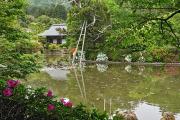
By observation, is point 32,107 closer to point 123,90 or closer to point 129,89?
point 123,90

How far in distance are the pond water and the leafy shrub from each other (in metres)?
8.24

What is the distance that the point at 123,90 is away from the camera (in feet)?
61.3

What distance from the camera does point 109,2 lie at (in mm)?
6629

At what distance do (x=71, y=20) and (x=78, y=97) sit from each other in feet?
70.2

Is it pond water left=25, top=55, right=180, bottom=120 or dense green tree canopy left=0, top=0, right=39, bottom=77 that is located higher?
dense green tree canopy left=0, top=0, right=39, bottom=77

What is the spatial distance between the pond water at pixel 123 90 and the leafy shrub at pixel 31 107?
8.24m

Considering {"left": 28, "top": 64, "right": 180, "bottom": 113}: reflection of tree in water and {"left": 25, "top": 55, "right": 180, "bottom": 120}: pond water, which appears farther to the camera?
{"left": 28, "top": 64, "right": 180, "bottom": 113}: reflection of tree in water

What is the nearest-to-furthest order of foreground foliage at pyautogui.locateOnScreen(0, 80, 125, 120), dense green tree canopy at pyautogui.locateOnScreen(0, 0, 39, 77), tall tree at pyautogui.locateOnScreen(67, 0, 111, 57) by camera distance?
foreground foliage at pyautogui.locateOnScreen(0, 80, 125, 120) < dense green tree canopy at pyautogui.locateOnScreen(0, 0, 39, 77) < tall tree at pyautogui.locateOnScreen(67, 0, 111, 57)

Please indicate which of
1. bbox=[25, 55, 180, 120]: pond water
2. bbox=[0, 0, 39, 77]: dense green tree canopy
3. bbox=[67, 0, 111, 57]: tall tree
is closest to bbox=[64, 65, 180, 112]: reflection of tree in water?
bbox=[25, 55, 180, 120]: pond water

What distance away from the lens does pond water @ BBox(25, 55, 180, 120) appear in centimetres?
1425

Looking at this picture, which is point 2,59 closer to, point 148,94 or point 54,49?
point 148,94

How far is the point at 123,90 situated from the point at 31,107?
14437 millimetres

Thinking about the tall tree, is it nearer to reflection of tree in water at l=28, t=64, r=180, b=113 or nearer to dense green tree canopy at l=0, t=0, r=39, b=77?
reflection of tree in water at l=28, t=64, r=180, b=113

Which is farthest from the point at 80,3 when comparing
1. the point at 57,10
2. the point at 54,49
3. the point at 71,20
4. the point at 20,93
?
the point at 57,10
